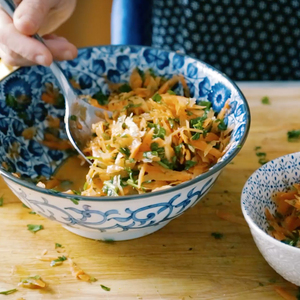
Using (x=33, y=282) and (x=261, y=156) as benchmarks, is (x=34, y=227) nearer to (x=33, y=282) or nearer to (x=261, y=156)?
(x=33, y=282)

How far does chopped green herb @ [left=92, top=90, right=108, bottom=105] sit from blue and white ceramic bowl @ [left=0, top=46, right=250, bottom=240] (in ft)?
0.04

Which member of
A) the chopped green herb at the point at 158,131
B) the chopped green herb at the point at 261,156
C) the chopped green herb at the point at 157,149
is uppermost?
the chopped green herb at the point at 158,131

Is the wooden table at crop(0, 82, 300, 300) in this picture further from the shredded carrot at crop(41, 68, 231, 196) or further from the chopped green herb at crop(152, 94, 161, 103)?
the chopped green herb at crop(152, 94, 161, 103)

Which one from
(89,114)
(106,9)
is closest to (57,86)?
(89,114)

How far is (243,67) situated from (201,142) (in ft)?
2.65

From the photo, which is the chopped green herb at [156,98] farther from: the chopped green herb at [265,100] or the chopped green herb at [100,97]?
the chopped green herb at [265,100]

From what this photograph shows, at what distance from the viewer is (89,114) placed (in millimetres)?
1045

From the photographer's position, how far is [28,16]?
94cm

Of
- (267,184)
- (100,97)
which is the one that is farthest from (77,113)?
(267,184)

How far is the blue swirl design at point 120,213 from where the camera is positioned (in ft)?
2.33

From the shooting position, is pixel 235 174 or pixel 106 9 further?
pixel 106 9

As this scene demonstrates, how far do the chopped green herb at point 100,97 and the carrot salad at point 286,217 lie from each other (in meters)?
0.53

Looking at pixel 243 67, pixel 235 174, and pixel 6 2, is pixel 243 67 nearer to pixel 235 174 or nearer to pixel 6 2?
pixel 235 174

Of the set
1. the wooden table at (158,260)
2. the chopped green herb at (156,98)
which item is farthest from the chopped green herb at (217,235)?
the chopped green herb at (156,98)
